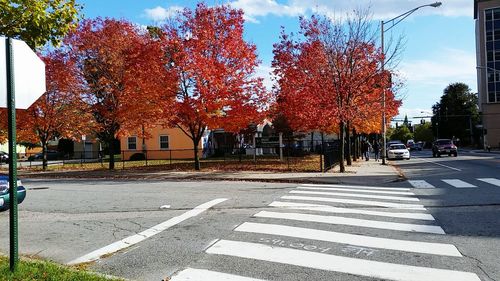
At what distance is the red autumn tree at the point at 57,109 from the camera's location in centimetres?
2978

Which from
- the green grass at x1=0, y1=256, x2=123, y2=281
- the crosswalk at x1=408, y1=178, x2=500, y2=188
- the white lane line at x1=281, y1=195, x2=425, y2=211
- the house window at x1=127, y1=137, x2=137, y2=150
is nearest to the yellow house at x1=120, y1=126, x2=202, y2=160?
the house window at x1=127, y1=137, x2=137, y2=150

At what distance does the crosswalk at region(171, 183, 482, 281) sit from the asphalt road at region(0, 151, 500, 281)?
16mm

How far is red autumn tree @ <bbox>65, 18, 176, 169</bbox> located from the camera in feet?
78.8

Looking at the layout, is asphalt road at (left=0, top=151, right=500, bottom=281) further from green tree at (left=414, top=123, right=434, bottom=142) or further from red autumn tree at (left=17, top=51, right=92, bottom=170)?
green tree at (left=414, top=123, right=434, bottom=142)

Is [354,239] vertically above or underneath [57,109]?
underneath

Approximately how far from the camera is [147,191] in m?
15.8

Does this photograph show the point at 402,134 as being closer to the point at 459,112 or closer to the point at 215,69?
the point at 459,112

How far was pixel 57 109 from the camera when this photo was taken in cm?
3156

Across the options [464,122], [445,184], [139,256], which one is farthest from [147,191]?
[464,122]

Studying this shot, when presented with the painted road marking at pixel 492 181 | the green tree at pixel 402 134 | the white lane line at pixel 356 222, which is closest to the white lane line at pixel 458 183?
the painted road marking at pixel 492 181

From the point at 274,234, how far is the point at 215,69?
1591 centimetres

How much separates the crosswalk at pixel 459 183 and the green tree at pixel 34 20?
12807mm

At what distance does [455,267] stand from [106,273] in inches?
185

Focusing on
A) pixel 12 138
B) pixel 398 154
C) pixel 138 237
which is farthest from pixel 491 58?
pixel 12 138
